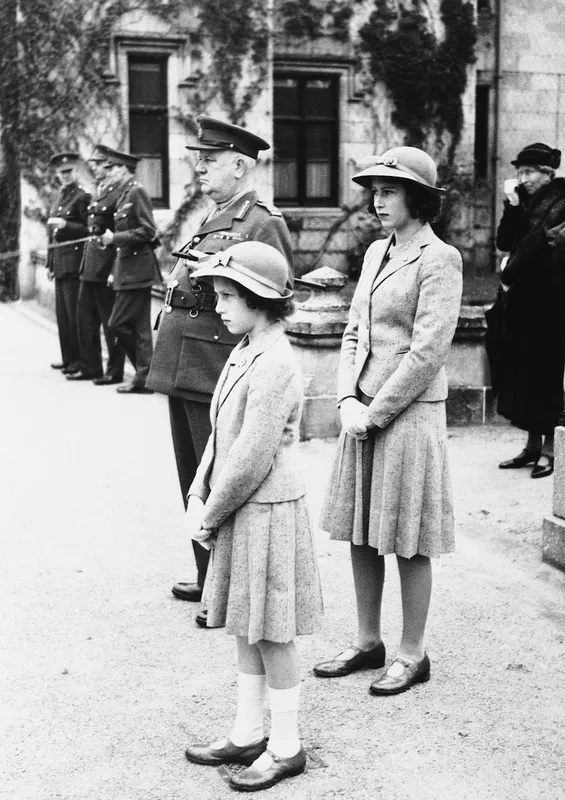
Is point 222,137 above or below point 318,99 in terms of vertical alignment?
below

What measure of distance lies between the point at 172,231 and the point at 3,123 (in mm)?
2820

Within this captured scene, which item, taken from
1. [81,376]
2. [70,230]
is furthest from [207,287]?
[70,230]

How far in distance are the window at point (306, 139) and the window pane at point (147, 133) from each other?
72.0 inches

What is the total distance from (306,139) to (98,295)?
7670 millimetres

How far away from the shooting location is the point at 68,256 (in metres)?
11.6

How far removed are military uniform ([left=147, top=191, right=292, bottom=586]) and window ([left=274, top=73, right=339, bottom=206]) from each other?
514 inches

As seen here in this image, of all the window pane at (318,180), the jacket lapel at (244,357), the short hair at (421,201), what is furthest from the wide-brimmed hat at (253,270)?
the window pane at (318,180)

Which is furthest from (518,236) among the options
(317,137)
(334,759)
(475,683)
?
(317,137)

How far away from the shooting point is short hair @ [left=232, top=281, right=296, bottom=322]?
3574mm

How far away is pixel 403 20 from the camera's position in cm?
1783

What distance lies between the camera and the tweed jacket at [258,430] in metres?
3.50

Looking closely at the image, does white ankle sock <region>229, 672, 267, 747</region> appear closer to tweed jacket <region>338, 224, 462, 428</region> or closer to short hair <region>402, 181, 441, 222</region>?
tweed jacket <region>338, 224, 462, 428</region>

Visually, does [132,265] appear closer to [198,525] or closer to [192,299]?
[192,299]

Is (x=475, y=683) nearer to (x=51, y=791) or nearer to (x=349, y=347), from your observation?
(x=349, y=347)
